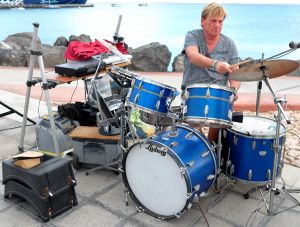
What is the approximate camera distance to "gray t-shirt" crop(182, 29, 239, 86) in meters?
3.65

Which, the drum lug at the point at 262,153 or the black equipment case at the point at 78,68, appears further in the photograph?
the black equipment case at the point at 78,68

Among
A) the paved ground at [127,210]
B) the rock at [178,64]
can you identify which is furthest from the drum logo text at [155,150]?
the rock at [178,64]

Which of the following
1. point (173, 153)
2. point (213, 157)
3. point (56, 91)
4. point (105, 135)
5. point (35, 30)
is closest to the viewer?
point (173, 153)

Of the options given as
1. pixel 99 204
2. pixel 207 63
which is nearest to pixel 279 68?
pixel 207 63

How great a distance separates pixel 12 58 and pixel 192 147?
1101 cm

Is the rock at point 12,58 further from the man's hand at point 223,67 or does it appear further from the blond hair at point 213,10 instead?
the man's hand at point 223,67

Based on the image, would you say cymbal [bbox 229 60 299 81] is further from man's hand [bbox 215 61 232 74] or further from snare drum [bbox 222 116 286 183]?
snare drum [bbox 222 116 286 183]

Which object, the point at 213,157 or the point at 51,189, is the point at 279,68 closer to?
the point at 213,157

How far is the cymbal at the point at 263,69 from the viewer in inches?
110

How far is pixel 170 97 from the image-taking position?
3248mm

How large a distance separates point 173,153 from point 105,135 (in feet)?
4.52

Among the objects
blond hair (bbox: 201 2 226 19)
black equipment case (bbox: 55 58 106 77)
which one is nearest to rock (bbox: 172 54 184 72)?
black equipment case (bbox: 55 58 106 77)

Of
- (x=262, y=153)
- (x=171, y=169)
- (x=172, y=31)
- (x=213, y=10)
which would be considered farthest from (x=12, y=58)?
(x=172, y=31)

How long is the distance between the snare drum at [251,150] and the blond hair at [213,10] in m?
1.07
